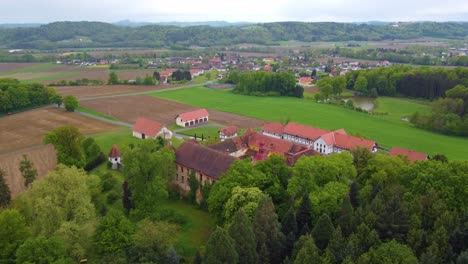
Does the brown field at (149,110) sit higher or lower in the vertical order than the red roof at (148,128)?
lower

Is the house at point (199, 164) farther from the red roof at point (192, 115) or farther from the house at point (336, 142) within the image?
the red roof at point (192, 115)

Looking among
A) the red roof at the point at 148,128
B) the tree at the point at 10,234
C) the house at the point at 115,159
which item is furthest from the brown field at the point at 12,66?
the tree at the point at 10,234

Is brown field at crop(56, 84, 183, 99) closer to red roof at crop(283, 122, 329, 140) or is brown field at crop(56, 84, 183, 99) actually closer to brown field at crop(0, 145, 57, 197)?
brown field at crop(0, 145, 57, 197)

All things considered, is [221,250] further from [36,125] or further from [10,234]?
[36,125]

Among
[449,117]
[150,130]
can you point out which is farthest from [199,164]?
[449,117]

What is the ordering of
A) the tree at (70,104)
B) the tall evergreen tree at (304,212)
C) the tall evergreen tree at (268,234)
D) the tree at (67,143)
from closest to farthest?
the tall evergreen tree at (268,234)
the tall evergreen tree at (304,212)
the tree at (67,143)
the tree at (70,104)

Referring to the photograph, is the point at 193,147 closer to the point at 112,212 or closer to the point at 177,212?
the point at 177,212

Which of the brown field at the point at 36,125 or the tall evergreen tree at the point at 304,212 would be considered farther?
the brown field at the point at 36,125
